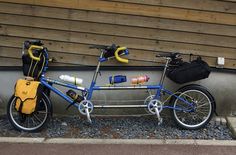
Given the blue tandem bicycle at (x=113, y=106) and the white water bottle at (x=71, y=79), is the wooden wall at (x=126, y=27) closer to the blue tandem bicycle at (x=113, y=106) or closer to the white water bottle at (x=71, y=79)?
the blue tandem bicycle at (x=113, y=106)

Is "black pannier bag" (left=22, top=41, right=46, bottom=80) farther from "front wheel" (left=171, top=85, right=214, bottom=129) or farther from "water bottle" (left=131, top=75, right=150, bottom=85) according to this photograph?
"front wheel" (left=171, top=85, right=214, bottom=129)

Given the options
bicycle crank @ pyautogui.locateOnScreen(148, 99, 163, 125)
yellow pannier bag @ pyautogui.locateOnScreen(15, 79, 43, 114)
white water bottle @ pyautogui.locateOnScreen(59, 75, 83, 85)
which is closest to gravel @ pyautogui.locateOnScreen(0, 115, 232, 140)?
bicycle crank @ pyautogui.locateOnScreen(148, 99, 163, 125)

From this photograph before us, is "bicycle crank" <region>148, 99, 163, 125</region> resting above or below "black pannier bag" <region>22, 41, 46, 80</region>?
below

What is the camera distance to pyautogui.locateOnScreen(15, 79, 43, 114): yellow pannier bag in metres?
6.07

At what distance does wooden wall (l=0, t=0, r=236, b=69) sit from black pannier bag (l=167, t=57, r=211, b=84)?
1.47 feet

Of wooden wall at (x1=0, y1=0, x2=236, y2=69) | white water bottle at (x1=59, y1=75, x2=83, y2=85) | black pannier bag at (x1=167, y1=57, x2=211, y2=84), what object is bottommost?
white water bottle at (x1=59, y1=75, x2=83, y2=85)

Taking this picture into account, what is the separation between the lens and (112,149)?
5531mm

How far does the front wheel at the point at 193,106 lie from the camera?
20.9 ft

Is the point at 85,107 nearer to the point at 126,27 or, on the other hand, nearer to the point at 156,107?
the point at 156,107

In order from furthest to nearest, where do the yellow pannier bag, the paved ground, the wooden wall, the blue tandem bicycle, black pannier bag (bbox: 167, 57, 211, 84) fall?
the wooden wall → the blue tandem bicycle → black pannier bag (bbox: 167, 57, 211, 84) → the yellow pannier bag → the paved ground

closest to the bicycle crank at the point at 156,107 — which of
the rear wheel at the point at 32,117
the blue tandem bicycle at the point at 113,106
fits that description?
the blue tandem bicycle at the point at 113,106

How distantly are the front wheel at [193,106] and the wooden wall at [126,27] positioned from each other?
2.00 ft

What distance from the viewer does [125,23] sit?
21.4ft

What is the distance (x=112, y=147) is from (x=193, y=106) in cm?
157
